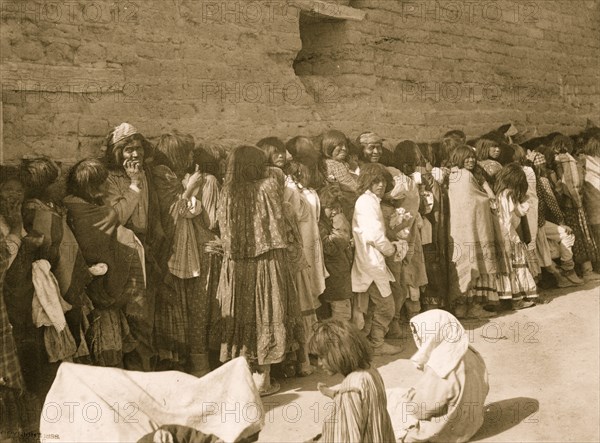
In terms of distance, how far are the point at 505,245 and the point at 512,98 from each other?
103 inches

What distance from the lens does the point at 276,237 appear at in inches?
214

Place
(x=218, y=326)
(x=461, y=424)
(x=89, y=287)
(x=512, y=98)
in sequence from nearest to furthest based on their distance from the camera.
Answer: (x=461, y=424) → (x=89, y=287) → (x=218, y=326) → (x=512, y=98)

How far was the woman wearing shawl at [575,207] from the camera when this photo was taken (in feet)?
28.5

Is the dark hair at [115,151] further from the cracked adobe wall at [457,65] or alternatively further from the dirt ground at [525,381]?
the cracked adobe wall at [457,65]

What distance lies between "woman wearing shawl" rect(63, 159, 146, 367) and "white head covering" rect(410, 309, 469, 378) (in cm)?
193

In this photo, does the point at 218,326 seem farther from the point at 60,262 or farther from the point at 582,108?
the point at 582,108

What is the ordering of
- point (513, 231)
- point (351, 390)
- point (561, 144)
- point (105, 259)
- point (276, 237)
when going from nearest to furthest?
1. point (351, 390)
2. point (105, 259)
3. point (276, 237)
4. point (513, 231)
5. point (561, 144)

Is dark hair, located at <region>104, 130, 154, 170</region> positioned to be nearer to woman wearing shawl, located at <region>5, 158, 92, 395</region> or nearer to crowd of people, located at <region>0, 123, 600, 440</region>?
crowd of people, located at <region>0, 123, 600, 440</region>

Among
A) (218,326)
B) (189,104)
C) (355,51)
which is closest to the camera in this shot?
(218,326)

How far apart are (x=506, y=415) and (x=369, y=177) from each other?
220 centimetres

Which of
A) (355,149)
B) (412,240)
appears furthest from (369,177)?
(412,240)

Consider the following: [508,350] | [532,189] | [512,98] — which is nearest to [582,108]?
[512,98]

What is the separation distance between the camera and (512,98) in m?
9.52

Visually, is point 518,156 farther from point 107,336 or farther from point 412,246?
point 107,336
